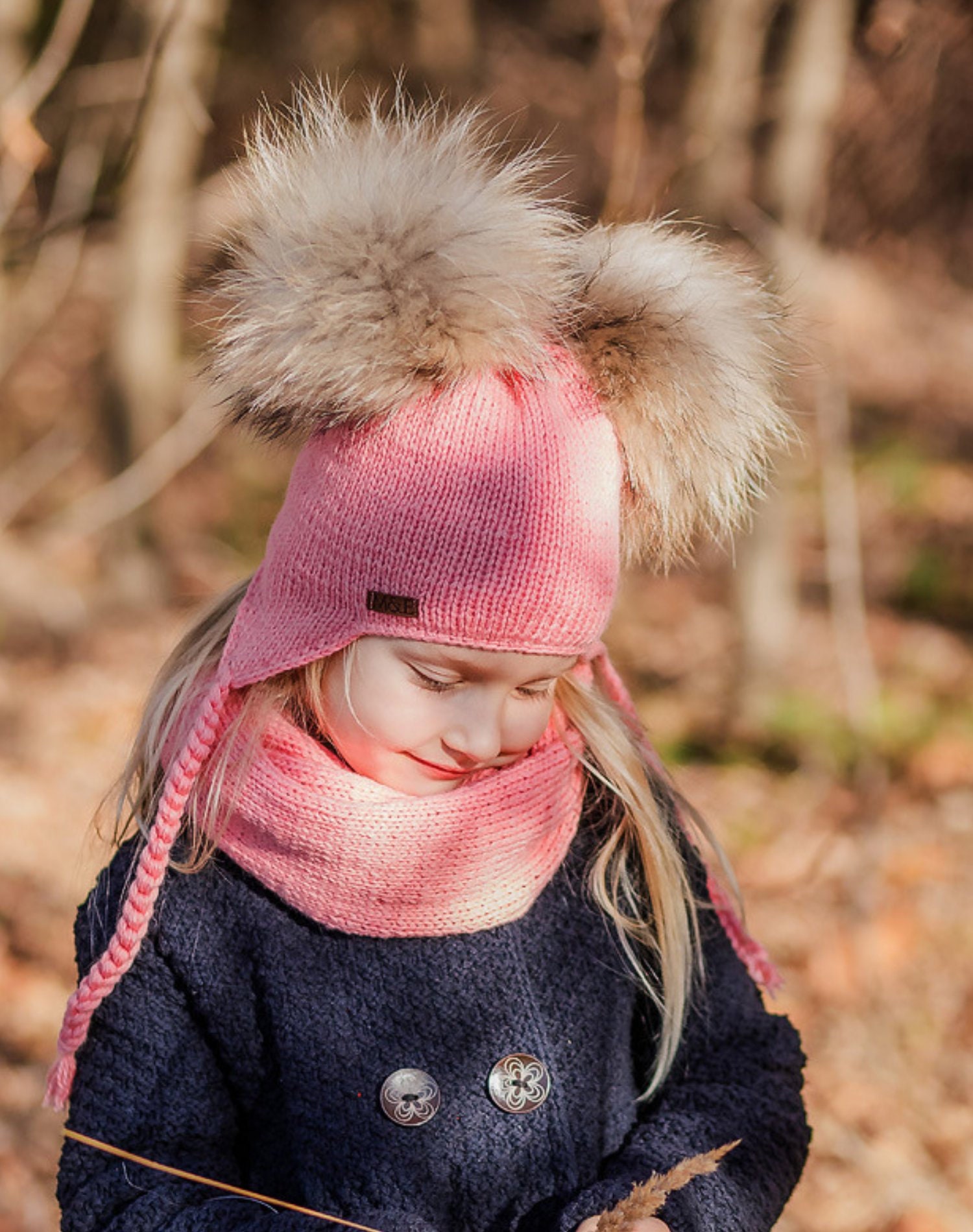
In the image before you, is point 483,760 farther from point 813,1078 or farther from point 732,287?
point 813,1078

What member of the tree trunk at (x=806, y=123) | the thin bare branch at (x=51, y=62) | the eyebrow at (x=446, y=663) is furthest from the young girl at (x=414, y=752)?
the tree trunk at (x=806, y=123)

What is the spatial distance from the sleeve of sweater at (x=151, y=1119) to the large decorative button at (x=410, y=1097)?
13 cm

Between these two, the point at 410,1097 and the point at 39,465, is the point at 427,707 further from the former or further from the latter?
the point at 39,465

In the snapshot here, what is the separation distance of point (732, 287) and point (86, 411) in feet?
29.7

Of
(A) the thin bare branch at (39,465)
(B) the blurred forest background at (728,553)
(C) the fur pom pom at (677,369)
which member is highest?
(C) the fur pom pom at (677,369)

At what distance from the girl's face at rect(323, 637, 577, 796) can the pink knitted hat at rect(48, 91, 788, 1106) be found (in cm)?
4

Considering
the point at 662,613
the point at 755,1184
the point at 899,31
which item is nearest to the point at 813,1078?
the point at 755,1184

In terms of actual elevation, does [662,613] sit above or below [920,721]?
below

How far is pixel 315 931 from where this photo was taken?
5.74 ft

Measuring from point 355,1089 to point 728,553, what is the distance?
143 inches

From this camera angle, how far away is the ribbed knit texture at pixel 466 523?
5.25ft

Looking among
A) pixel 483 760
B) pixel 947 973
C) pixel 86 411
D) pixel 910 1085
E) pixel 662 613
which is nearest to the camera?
pixel 483 760

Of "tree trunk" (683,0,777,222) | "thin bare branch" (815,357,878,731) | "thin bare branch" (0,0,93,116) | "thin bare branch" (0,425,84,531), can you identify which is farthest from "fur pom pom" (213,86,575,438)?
"thin bare branch" (0,425,84,531)

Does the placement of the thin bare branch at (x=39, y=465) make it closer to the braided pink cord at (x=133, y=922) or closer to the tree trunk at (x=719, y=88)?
the tree trunk at (x=719, y=88)
